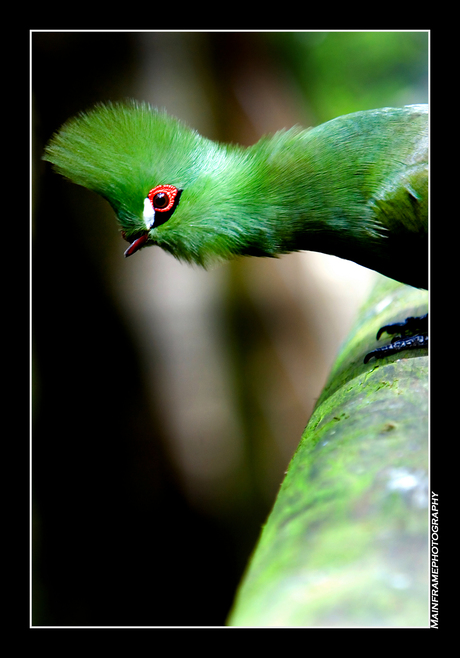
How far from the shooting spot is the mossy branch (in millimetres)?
865

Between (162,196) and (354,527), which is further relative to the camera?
(162,196)

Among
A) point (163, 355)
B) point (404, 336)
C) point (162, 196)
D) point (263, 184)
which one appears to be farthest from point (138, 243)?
point (163, 355)

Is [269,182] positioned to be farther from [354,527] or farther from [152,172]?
[354,527]

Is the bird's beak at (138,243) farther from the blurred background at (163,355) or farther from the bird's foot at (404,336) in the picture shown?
the blurred background at (163,355)

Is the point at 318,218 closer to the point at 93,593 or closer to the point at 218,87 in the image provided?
the point at 218,87

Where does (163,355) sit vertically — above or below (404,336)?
below

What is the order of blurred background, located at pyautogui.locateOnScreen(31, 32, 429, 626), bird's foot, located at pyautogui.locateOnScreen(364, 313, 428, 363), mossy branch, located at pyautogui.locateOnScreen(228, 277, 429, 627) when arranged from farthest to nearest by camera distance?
blurred background, located at pyautogui.locateOnScreen(31, 32, 429, 626), bird's foot, located at pyautogui.locateOnScreen(364, 313, 428, 363), mossy branch, located at pyautogui.locateOnScreen(228, 277, 429, 627)

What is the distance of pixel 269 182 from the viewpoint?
182 cm

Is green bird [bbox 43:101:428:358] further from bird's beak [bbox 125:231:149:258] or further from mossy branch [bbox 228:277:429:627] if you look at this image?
mossy branch [bbox 228:277:429:627]

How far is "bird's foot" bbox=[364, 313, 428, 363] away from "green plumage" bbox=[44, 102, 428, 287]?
0.41 ft

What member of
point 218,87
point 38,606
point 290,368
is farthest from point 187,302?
point 38,606

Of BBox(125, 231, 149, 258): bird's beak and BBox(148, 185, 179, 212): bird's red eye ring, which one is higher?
BBox(148, 185, 179, 212): bird's red eye ring

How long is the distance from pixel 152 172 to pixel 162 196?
0.07m

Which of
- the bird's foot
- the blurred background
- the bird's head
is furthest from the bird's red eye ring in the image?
the blurred background
